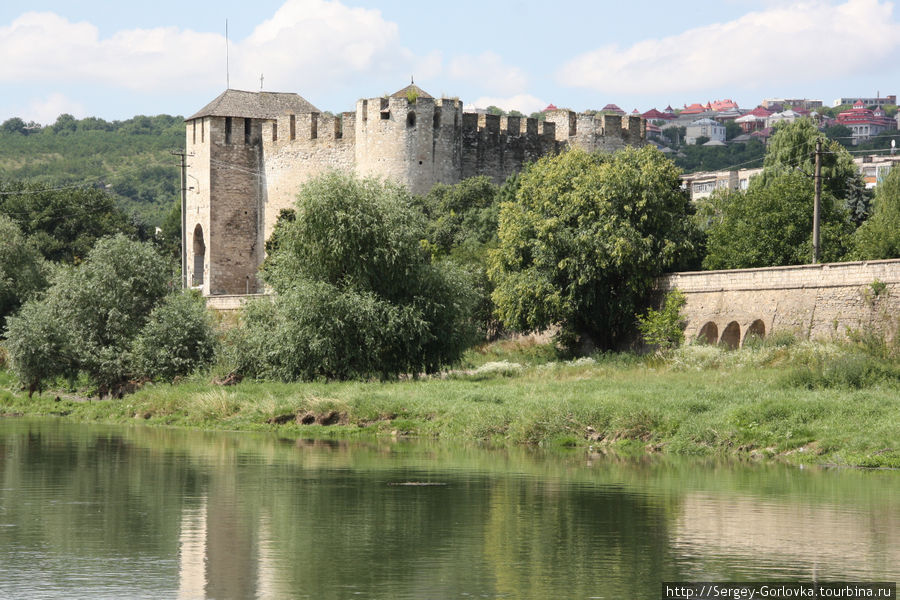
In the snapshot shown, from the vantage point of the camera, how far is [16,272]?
44812mm

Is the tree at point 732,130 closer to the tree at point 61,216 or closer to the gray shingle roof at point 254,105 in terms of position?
the tree at point 61,216

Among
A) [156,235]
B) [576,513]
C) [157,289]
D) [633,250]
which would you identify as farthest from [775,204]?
[156,235]

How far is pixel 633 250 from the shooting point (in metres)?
34.4

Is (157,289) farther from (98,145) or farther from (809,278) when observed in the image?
(98,145)

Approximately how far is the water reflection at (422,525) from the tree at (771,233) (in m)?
18.6

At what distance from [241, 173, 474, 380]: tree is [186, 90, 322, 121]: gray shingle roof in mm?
22700

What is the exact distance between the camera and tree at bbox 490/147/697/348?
34906mm

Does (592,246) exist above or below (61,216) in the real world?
below

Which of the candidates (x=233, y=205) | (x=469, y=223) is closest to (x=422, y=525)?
(x=469, y=223)

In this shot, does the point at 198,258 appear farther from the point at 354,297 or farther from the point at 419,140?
the point at 354,297

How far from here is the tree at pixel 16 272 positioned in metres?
44.0

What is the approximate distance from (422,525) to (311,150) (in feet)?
126

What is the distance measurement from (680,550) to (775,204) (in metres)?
28.3

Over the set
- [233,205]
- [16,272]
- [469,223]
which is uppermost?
[233,205]
